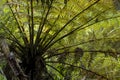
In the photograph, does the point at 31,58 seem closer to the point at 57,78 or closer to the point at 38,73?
the point at 38,73

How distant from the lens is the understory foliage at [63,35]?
3.85 m

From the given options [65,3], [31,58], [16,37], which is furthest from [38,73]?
[65,3]

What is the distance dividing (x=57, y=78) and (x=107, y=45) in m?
1.12

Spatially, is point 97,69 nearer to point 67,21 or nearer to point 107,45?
point 107,45

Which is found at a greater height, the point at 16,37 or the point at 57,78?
the point at 16,37

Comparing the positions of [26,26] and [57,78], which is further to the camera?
[57,78]

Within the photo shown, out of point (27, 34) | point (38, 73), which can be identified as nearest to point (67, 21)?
point (27, 34)

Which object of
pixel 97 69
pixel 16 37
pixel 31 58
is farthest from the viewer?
pixel 97 69

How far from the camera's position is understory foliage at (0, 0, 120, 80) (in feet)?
12.6

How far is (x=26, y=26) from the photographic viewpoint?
14.5 ft

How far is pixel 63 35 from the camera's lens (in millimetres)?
4461

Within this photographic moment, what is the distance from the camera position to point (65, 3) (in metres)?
3.96

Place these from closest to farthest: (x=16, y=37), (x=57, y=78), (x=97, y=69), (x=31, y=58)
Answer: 1. (x=31, y=58)
2. (x=16, y=37)
3. (x=97, y=69)
4. (x=57, y=78)

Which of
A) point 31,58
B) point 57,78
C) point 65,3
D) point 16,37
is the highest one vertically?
point 65,3
